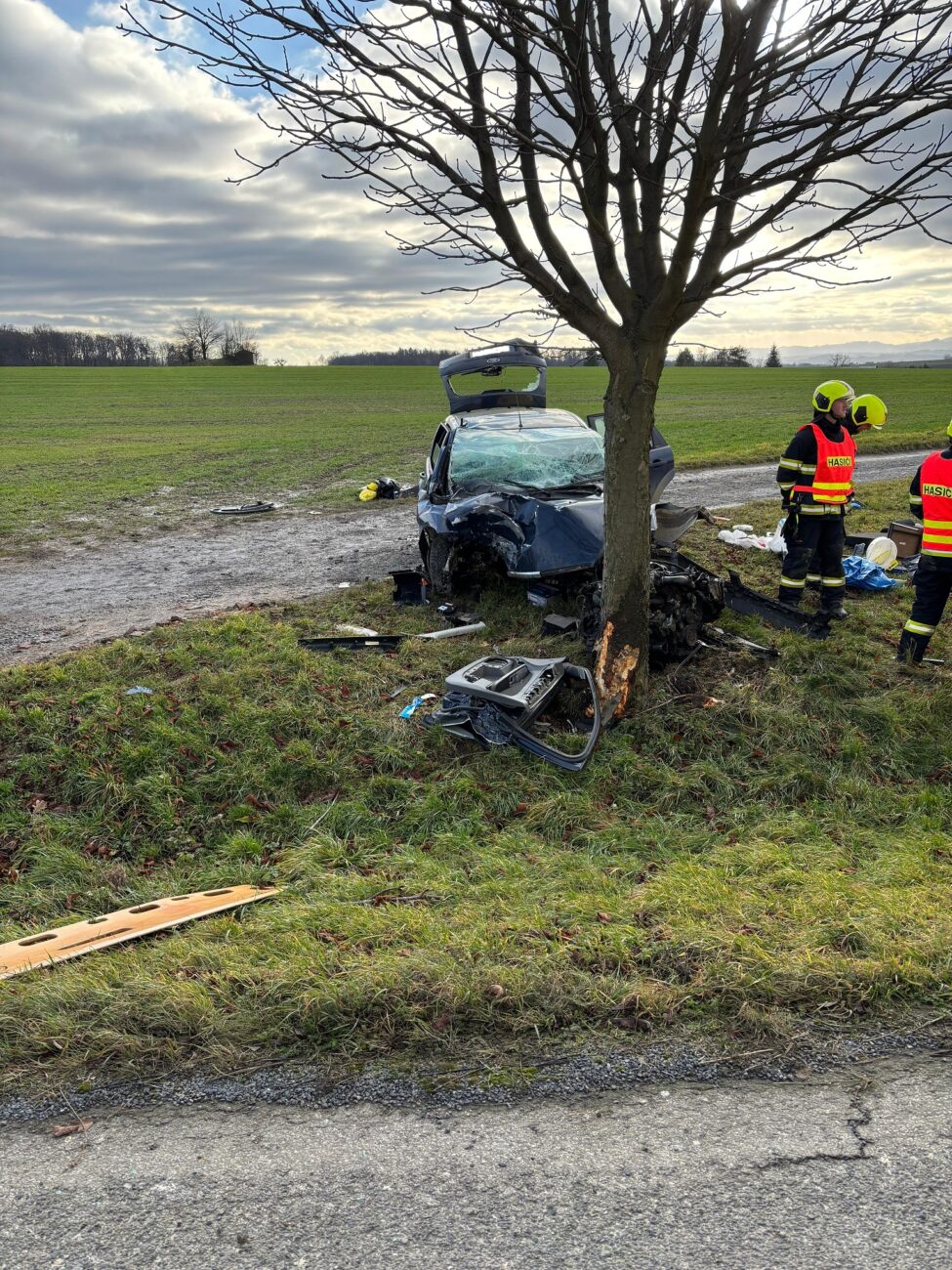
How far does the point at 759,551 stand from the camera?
10477mm

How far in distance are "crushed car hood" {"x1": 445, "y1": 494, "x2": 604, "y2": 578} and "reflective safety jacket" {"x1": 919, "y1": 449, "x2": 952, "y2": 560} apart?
2441 millimetres

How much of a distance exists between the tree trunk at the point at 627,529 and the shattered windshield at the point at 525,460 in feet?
7.90

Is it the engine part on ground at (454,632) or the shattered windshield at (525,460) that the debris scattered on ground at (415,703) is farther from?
the shattered windshield at (525,460)

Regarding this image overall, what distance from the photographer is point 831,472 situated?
763 centimetres

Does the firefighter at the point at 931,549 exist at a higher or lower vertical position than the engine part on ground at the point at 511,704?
higher

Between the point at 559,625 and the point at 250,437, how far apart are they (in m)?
22.9

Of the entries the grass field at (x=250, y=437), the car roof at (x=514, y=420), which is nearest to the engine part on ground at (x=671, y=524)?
the car roof at (x=514, y=420)

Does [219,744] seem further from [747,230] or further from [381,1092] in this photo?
[747,230]

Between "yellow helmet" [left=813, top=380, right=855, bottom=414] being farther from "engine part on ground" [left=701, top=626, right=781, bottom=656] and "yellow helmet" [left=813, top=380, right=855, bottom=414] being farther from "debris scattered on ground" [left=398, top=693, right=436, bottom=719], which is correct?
"debris scattered on ground" [left=398, top=693, right=436, bottom=719]

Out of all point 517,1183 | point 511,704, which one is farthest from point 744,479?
point 517,1183

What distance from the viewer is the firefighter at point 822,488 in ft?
25.1

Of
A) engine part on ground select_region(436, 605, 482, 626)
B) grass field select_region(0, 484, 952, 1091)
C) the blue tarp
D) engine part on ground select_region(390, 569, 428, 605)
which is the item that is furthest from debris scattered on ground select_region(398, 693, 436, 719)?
the blue tarp

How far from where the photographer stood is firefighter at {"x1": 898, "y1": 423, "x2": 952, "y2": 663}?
6.56 meters

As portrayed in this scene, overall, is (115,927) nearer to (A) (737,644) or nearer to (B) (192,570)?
(A) (737,644)
